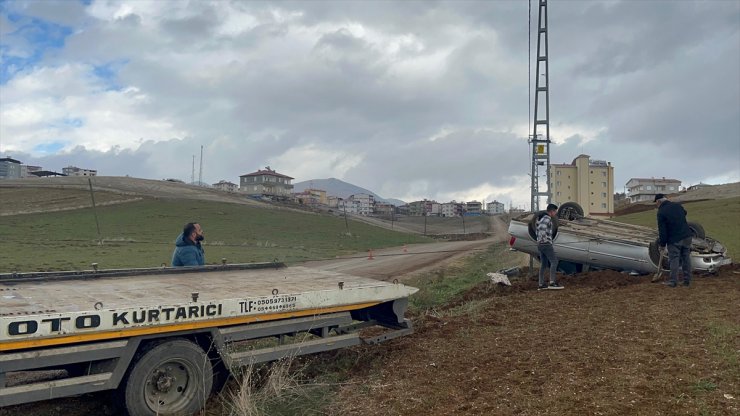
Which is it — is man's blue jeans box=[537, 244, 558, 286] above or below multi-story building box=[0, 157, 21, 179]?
below

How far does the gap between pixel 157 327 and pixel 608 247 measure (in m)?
9.25

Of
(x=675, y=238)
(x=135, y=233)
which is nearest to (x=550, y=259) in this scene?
(x=675, y=238)

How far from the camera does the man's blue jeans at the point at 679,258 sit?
9.08 m

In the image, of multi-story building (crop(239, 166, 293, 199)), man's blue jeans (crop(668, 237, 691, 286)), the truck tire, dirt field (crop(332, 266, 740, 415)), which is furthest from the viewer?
multi-story building (crop(239, 166, 293, 199))

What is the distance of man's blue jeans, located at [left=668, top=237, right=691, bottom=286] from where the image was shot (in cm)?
908

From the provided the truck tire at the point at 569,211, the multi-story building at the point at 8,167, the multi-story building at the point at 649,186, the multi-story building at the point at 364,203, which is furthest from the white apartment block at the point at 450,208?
the truck tire at the point at 569,211

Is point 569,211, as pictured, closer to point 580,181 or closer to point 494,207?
point 580,181

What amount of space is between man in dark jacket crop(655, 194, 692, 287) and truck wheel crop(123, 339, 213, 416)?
800cm

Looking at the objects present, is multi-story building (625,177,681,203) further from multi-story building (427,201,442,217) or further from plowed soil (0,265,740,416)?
plowed soil (0,265,740,416)

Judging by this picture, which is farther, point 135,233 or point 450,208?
point 450,208

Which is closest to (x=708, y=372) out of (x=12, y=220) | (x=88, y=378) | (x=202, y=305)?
(x=202, y=305)

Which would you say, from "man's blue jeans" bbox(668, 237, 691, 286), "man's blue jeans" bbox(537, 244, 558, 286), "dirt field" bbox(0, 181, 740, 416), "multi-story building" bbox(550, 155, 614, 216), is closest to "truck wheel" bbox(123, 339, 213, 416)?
"dirt field" bbox(0, 181, 740, 416)

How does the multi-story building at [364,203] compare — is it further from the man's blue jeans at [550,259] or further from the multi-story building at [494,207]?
the man's blue jeans at [550,259]

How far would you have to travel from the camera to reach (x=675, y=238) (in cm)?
920
